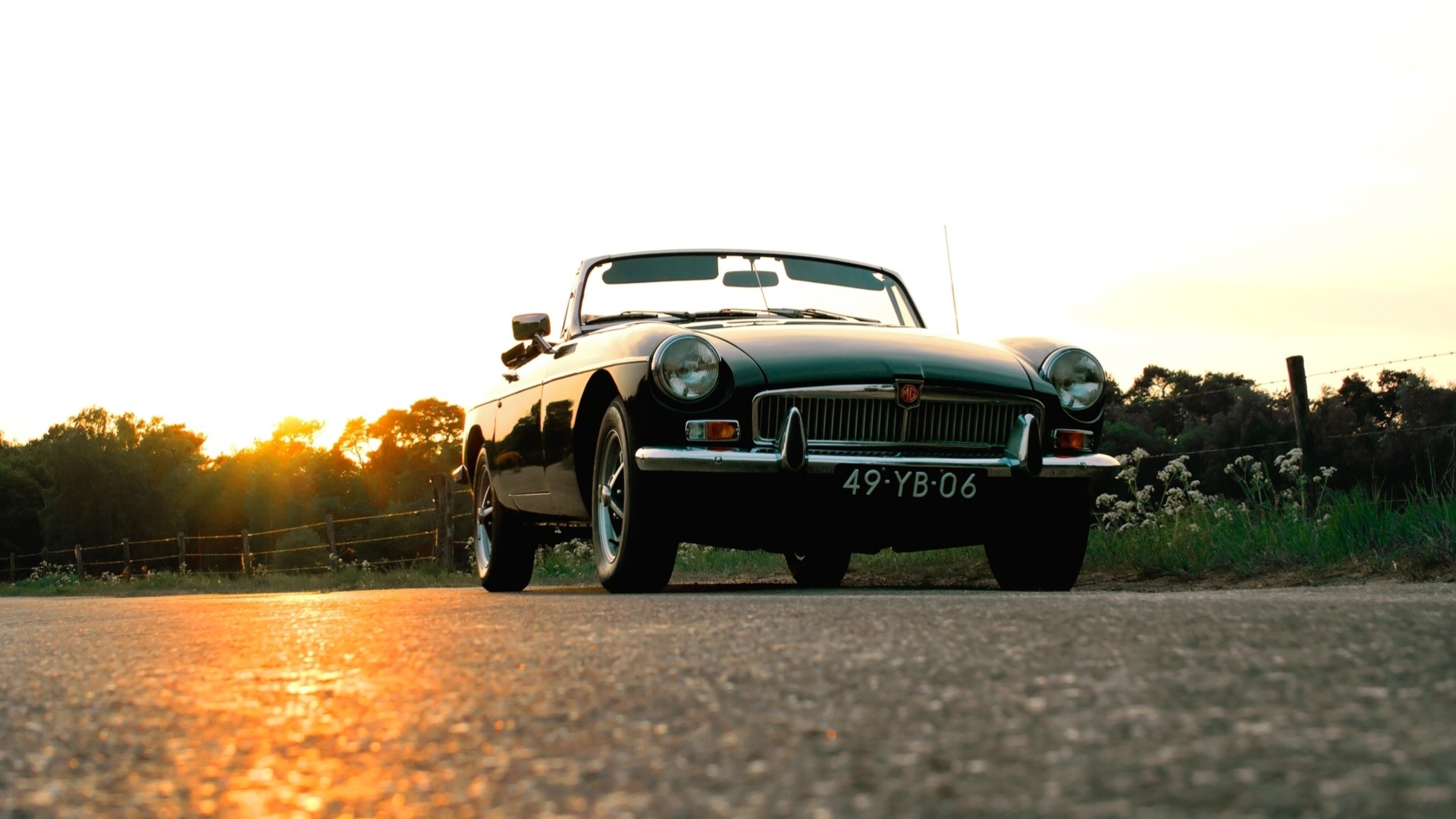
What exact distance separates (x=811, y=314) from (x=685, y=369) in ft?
6.99

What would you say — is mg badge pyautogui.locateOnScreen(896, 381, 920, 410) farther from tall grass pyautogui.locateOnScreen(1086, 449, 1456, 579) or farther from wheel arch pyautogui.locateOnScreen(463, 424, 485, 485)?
wheel arch pyautogui.locateOnScreen(463, 424, 485, 485)

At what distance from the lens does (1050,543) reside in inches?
258

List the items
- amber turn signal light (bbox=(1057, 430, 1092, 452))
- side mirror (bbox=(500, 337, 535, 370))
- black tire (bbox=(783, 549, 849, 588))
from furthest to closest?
1. black tire (bbox=(783, 549, 849, 588))
2. side mirror (bbox=(500, 337, 535, 370))
3. amber turn signal light (bbox=(1057, 430, 1092, 452))

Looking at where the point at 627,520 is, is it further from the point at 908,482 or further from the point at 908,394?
the point at 908,394

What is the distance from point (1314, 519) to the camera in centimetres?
813

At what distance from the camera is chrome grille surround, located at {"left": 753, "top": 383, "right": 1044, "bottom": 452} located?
19.5ft

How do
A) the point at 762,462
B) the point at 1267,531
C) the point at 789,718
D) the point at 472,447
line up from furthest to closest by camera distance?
the point at 472,447
the point at 1267,531
the point at 762,462
the point at 789,718

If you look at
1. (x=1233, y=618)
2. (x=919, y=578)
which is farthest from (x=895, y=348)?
(x=1233, y=618)

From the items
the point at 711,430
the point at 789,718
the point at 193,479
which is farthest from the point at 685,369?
the point at 193,479

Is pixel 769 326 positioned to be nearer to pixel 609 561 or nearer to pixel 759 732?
pixel 609 561

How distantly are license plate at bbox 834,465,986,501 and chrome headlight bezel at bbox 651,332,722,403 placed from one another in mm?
608

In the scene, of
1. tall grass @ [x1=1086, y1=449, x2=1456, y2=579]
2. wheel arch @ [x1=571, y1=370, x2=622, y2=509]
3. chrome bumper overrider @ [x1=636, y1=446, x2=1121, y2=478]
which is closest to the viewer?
chrome bumper overrider @ [x1=636, y1=446, x2=1121, y2=478]

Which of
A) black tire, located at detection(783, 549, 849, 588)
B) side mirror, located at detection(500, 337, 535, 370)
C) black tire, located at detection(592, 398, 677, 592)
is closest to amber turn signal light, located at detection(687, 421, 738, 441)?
black tire, located at detection(592, 398, 677, 592)

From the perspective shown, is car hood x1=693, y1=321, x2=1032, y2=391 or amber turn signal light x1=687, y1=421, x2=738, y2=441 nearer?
amber turn signal light x1=687, y1=421, x2=738, y2=441
